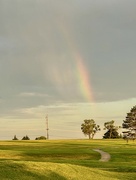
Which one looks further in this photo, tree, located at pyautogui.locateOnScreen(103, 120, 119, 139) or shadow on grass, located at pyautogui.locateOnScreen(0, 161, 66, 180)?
tree, located at pyautogui.locateOnScreen(103, 120, 119, 139)

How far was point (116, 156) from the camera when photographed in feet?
195

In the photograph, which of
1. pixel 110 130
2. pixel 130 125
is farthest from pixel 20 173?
pixel 110 130

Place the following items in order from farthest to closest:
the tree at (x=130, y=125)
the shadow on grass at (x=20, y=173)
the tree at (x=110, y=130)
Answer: the tree at (x=110, y=130) → the tree at (x=130, y=125) → the shadow on grass at (x=20, y=173)

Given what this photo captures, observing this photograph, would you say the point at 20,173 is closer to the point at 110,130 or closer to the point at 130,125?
the point at 130,125

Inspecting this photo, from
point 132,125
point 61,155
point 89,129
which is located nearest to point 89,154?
point 61,155

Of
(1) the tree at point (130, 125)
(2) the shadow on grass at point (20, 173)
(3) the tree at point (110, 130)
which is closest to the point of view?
(2) the shadow on grass at point (20, 173)

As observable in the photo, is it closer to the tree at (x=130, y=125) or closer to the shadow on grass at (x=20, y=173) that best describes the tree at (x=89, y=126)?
the tree at (x=130, y=125)

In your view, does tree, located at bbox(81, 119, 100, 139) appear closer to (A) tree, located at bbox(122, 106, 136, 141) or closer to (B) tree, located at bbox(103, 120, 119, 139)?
(B) tree, located at bbox(103, 120, 119, 139)

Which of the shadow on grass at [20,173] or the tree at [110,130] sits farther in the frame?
the tree at [110,130]

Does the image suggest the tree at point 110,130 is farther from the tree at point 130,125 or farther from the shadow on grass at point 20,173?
the shadow on grass at point 20,173

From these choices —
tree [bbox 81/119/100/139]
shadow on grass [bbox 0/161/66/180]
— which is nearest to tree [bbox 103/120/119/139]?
tree [bbox 81/119/100/139]

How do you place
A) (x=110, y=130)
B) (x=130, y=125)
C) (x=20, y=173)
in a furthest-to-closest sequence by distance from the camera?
(x=110, y=130)
(x=130, y=125)
(x=20, y=173)

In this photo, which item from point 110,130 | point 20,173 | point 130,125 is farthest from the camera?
point 110,130

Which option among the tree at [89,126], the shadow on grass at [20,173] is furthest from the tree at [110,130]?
the shadow on grass at [20,173]
